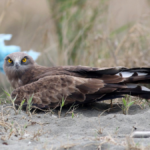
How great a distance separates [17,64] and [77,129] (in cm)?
166

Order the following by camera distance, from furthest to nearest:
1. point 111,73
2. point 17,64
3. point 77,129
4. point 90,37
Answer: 1. point 90,37
2. point 17,64
3. point 111,73
4. point 77,129

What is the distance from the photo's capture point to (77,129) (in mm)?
3051

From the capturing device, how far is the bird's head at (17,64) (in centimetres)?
436

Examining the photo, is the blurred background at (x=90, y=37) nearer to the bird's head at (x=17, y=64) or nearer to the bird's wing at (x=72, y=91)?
the bird's head at (x=17, y=64)

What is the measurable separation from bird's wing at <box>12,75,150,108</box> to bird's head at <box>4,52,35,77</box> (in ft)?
2.25

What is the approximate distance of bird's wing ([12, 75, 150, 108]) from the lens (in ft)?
11.8

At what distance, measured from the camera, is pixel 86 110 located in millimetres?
3725

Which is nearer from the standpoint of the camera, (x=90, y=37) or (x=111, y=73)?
(x=111, y=73)

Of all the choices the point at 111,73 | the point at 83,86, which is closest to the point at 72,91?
the point at 83,86

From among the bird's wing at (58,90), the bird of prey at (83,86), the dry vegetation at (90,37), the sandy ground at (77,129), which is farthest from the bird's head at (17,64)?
the dry vegetation at (90,37)

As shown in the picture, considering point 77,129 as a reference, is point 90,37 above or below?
above

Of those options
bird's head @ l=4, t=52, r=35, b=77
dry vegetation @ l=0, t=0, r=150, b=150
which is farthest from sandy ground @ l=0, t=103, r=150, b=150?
dry vegetation @ l=0, t=0, r=150, b=150

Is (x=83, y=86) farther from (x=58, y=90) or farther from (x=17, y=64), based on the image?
(x=17, y=64)

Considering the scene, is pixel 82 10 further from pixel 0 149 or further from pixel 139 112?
pixel 0 149
